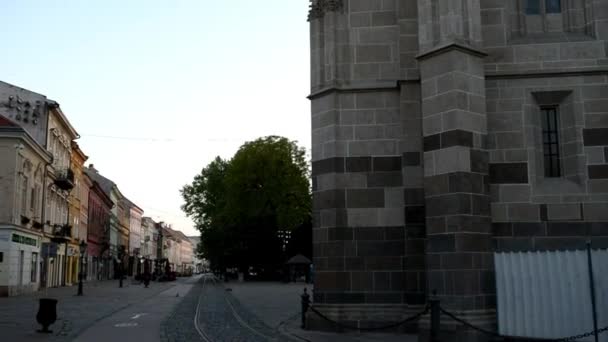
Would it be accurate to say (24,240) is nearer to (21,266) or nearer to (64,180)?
(21,266)

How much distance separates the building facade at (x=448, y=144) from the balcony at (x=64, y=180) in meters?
36.6

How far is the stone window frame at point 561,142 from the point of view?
1423cm

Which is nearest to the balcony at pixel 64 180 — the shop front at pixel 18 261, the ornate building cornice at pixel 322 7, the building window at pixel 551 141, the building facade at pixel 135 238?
the shop front at pixel 18 261

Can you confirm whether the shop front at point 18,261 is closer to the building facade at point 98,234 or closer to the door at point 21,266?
the door at point 21,266

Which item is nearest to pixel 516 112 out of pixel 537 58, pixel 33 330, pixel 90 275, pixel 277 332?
pixel 537 58

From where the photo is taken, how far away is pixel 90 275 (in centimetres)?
7088

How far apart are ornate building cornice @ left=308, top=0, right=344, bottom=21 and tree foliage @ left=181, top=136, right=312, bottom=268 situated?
146 feet

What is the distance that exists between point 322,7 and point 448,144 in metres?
5.77

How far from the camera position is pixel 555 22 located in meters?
15.2

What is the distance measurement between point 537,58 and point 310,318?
26.9 ft

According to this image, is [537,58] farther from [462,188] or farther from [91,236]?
[91,236]

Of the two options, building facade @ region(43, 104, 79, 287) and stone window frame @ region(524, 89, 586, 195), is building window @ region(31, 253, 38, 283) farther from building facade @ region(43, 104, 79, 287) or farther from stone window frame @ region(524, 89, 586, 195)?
stone window frame @ region(524, 89, 586, 195)

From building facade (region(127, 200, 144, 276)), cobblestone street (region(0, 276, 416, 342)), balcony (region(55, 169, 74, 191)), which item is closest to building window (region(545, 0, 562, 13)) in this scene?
cobblestone street (region(0, 276, 416, 342))

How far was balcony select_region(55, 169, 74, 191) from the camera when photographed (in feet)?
160
